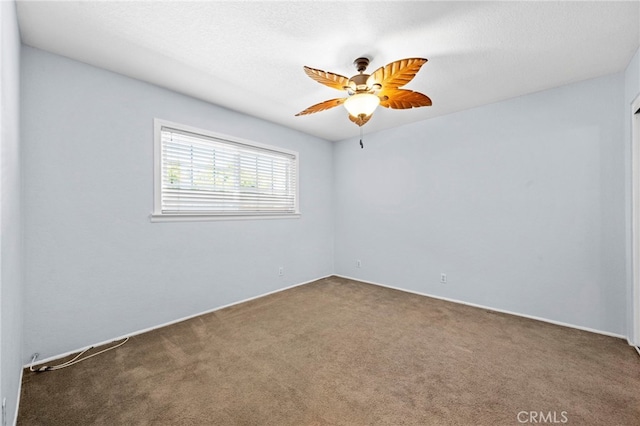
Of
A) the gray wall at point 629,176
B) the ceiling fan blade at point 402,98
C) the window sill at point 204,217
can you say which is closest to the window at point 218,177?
the window sill at point 204,217

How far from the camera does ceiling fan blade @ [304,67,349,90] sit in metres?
1.85

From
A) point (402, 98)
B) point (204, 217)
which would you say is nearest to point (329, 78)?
point (402, 98)

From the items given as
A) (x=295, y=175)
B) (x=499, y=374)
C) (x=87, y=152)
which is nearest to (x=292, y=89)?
(x=295, y=175)

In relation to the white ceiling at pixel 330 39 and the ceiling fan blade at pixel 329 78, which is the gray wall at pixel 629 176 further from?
the ceiling fan blade at pixel 329 78

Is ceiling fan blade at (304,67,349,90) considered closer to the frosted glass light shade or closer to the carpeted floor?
the frosted glass light shade

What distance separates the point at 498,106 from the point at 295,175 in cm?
296

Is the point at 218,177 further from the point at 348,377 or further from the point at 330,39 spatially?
the point at 348,377

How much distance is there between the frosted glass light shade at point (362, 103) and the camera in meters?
2.06

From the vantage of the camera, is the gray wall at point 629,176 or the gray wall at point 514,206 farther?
the gray wall at point 514,206

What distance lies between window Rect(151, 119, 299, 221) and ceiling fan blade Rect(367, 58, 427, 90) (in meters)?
2.12

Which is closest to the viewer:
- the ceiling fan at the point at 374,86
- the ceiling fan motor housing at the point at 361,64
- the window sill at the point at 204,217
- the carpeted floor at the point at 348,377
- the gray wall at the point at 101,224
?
the carpeted floor at the point at 348,377

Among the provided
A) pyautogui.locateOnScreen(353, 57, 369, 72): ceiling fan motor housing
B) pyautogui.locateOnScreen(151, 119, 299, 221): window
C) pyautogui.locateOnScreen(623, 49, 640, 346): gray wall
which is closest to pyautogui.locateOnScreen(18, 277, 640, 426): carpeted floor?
pyautogui.locateOnScreen(623, 49, 640, 346): gray wall

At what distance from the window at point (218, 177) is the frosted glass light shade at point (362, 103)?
1.88 meters

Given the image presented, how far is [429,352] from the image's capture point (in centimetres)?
219
